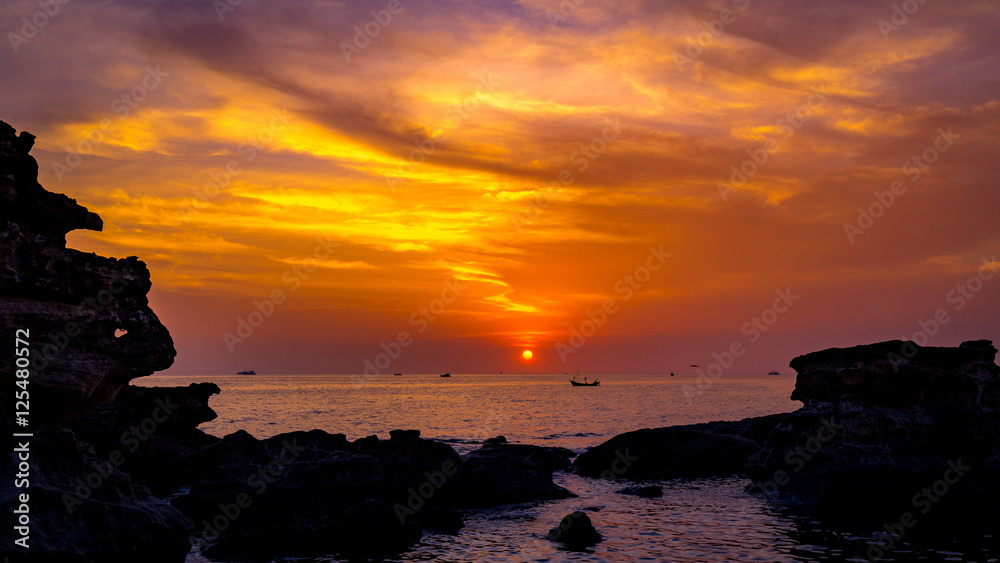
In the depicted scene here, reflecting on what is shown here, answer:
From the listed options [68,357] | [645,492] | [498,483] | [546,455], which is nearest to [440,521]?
[498,483]

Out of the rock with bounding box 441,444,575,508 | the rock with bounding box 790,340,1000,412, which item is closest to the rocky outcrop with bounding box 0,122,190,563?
the rock with bounding box 441,444,575,508

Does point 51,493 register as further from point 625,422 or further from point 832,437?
point 625,422

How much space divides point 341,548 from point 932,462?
25863 millimetres

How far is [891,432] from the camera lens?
31125 mm

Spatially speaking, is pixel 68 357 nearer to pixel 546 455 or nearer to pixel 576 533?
pixel 576 533

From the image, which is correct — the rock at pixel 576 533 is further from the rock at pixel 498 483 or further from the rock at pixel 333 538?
the rock at pixel 498 483

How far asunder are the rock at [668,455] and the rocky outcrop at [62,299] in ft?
106

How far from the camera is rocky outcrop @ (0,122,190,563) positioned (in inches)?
704

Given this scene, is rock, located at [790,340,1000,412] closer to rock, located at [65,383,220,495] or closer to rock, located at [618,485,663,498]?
rock, located at [618,485,663,498]

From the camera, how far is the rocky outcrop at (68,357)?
58.7 feet

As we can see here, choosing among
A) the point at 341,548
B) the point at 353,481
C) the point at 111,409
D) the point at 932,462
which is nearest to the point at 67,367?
the point at 341,548

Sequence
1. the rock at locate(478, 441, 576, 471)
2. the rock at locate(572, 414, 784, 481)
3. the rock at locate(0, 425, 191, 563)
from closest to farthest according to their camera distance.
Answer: the rock at locate(0, 425, 191, 563)
the rock at locate(572, 414, 784, 481)
the rock at locate(478, 441, 576, 471)

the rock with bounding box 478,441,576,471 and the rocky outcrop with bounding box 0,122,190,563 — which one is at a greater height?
the rocky outcrop with bounding box 0,122,190,563

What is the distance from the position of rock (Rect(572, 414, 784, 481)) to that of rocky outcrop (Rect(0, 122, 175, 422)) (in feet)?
106
